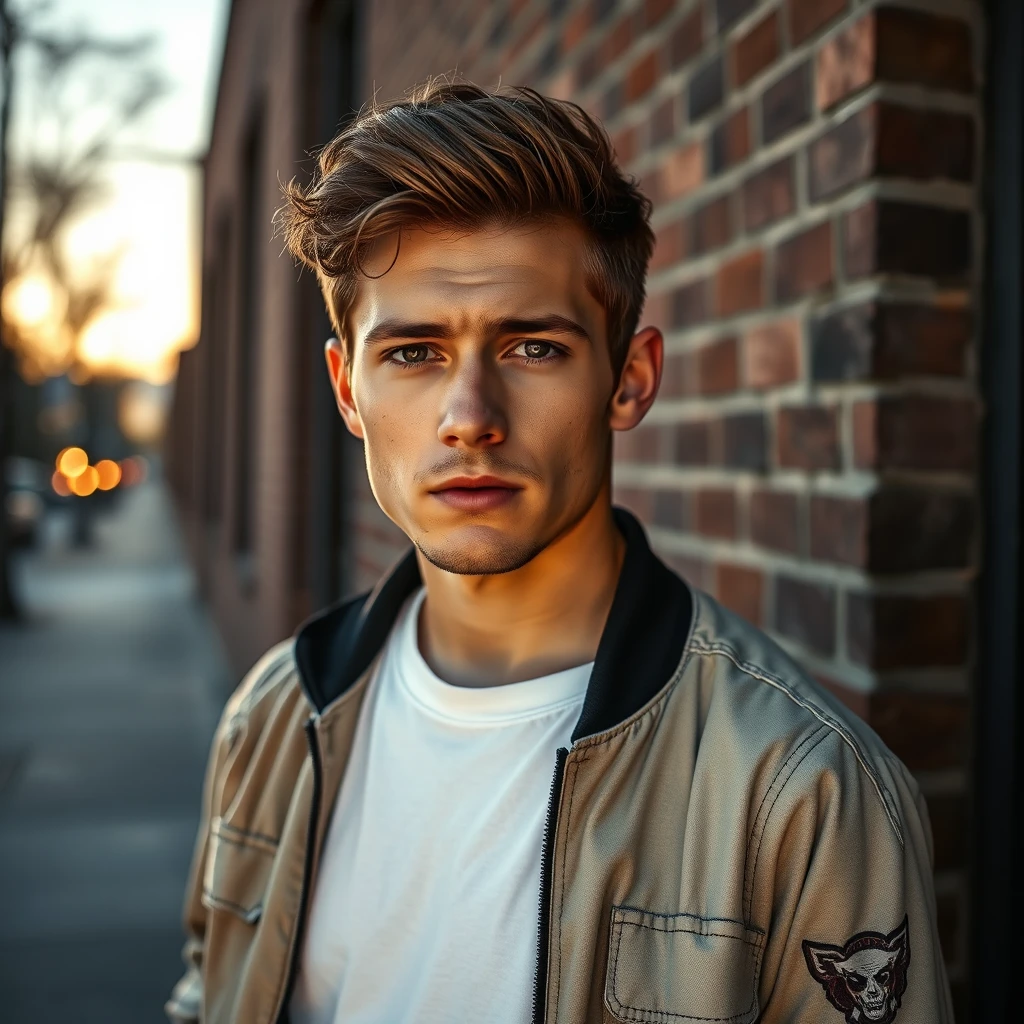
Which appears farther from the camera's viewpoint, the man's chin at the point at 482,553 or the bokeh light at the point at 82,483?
the bokeh light at the point at 82,483

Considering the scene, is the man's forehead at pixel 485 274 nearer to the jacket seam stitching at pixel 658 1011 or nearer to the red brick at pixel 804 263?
the red brick at pixel 804 263

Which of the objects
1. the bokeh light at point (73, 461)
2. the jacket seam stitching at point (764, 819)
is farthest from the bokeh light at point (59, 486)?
the jacket seam stitching at point (764, 819)

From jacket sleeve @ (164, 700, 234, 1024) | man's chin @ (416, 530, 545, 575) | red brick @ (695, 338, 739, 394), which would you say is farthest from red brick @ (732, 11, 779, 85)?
jacket sleeve @ (164, 700, 234, 1024)

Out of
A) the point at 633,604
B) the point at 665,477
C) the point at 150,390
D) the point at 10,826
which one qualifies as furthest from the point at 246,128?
the point at 150,390

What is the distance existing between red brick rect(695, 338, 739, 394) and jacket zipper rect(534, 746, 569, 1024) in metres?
0.84

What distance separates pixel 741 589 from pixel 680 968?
790mm

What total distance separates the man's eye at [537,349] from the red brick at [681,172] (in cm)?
68

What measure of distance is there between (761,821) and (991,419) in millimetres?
751

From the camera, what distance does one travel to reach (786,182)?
169cm

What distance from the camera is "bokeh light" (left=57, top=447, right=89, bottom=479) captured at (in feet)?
69.3

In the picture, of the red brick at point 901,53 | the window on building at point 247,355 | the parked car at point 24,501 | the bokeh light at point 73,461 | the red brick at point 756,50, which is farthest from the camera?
the bokeh light at point 73,461

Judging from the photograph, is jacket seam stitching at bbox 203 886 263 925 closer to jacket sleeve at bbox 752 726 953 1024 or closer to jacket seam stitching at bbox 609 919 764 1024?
jacket seam stitching at bbox 609 919 764 1024

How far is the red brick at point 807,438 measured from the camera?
5.25 ft

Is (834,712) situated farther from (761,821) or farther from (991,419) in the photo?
(991,419)
